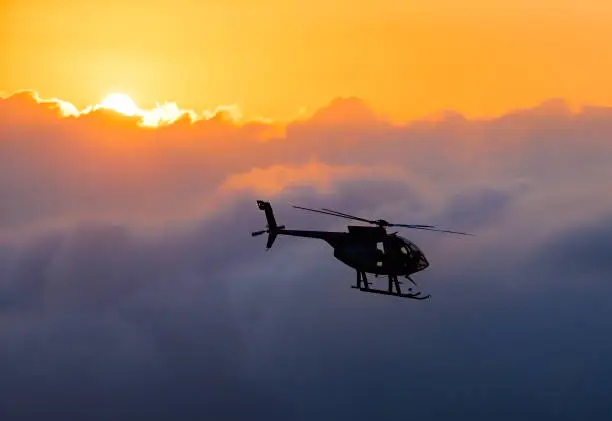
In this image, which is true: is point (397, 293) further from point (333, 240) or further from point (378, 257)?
point (333, 240)

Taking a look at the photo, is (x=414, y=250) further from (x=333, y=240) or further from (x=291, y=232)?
(x=291, y=232)

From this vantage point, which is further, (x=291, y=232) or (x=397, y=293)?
(x=291, y=232)

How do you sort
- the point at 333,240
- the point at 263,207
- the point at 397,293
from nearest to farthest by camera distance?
the point at 397,293
the point at 333,240
the point at 263,207

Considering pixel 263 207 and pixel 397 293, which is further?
pixel 263 207

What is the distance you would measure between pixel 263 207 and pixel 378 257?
19.4 m

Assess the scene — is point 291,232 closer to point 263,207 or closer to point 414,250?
point 263,207

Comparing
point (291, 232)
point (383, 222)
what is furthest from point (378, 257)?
point (291, 232)

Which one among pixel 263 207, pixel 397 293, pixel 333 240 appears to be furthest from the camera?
pixel 263 207

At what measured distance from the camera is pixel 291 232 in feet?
370

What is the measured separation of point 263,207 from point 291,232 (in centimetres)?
518

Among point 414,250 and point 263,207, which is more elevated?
point 263,207

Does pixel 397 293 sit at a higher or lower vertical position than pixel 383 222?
lower

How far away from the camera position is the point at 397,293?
98.8m

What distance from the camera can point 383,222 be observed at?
10150 centimetres
